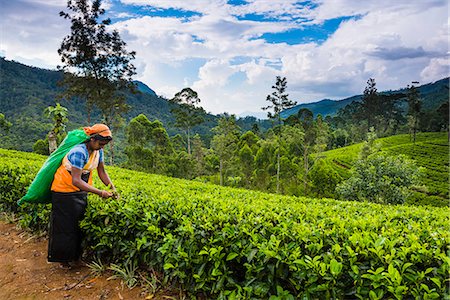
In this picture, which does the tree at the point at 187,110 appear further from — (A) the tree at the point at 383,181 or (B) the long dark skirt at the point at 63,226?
(B) the long dark skirt at the point at 63,226

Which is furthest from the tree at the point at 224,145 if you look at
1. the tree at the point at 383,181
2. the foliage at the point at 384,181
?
the foliage at the point at 384,181

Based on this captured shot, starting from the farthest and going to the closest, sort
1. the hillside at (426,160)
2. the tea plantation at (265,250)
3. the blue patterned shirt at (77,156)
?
the hillside at (426,160)
the blue patterned shirt at (77,156)
the tea plantation at (265,250)

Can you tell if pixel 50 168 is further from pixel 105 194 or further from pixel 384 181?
pixel 384 181

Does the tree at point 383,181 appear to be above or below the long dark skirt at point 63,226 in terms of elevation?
below

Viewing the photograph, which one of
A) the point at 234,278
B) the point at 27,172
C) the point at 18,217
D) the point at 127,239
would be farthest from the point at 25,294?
the point at 27,172

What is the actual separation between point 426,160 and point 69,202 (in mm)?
44072

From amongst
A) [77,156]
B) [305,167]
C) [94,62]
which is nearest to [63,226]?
[77,156]

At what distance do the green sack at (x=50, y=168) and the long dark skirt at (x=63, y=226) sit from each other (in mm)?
174

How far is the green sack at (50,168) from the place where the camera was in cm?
361

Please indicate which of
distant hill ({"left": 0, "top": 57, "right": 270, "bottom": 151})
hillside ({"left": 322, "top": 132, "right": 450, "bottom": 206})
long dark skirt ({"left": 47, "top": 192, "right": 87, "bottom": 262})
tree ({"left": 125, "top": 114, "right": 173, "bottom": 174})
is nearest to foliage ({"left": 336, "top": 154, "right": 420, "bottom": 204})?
hillside ({"left": 322, "top": 132, "right": 450, "bottom": 206})

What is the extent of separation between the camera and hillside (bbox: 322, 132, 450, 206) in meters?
29.6

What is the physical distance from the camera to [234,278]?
2.68 meters

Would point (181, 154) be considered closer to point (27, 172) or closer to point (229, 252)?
point (27, 172)

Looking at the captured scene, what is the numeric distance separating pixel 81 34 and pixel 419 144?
4494 cm
